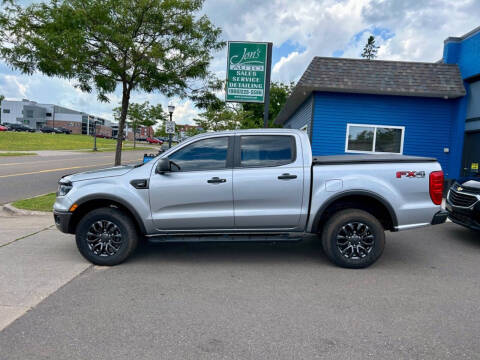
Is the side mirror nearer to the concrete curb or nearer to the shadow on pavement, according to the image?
the shadow on pavement

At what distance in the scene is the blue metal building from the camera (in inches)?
436

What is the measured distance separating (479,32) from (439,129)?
304 centimetres

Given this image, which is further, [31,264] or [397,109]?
[397,109]

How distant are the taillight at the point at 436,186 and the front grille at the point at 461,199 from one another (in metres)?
1.72

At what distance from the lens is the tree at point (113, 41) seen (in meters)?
8.70

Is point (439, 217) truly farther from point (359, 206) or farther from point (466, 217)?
point (466, 217)

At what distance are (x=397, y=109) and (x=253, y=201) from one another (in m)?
9.04

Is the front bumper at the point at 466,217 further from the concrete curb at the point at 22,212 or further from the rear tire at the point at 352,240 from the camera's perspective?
the concrete curb at the point at 22,212

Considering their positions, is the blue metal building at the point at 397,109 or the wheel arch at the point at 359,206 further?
the blue metal building at the point at 397,109

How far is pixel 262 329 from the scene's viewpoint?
3.11m

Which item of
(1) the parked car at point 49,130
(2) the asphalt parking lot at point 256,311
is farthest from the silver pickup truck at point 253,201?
(1) the parked car at point 49,130

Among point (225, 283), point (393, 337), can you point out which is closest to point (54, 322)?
point (225, 283)

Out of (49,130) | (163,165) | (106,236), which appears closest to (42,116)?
(49,130)

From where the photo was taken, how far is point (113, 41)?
9133mm
